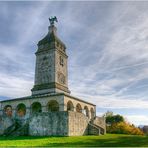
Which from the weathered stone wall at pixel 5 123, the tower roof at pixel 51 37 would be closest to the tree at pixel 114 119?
the tower roof at pixel 51 37

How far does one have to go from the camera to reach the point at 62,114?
80.9 feet

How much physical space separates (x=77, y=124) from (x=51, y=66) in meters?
16.5

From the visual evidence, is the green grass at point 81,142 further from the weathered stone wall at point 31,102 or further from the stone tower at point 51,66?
the stone tower at point 51,66

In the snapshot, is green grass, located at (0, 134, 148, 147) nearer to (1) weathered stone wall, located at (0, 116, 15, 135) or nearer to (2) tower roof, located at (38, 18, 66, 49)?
(1) weathered stone wall, located at (0, 116, 15, 135)

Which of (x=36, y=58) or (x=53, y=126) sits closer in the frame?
(x=53, y=126)

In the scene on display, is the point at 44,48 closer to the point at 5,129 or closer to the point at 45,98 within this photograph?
the point at 45,98

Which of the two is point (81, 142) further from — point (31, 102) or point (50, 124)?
point (31, 102)

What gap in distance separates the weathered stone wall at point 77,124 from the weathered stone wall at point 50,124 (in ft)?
2.21

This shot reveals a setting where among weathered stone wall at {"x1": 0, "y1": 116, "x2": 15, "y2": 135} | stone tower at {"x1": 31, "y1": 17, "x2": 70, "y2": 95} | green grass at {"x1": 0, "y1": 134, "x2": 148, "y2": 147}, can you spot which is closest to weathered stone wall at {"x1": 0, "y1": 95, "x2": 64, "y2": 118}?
weathered stone wall at {"x1": 0, "y1": 116, "x2": 15, "y2": 135}

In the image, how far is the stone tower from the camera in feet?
129

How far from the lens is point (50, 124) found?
2473 cm

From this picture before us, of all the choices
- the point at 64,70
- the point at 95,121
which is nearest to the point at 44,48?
the point at 64,70

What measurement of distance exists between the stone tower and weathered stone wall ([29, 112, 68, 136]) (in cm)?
1241

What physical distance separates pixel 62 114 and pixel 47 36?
2279 centimetres
